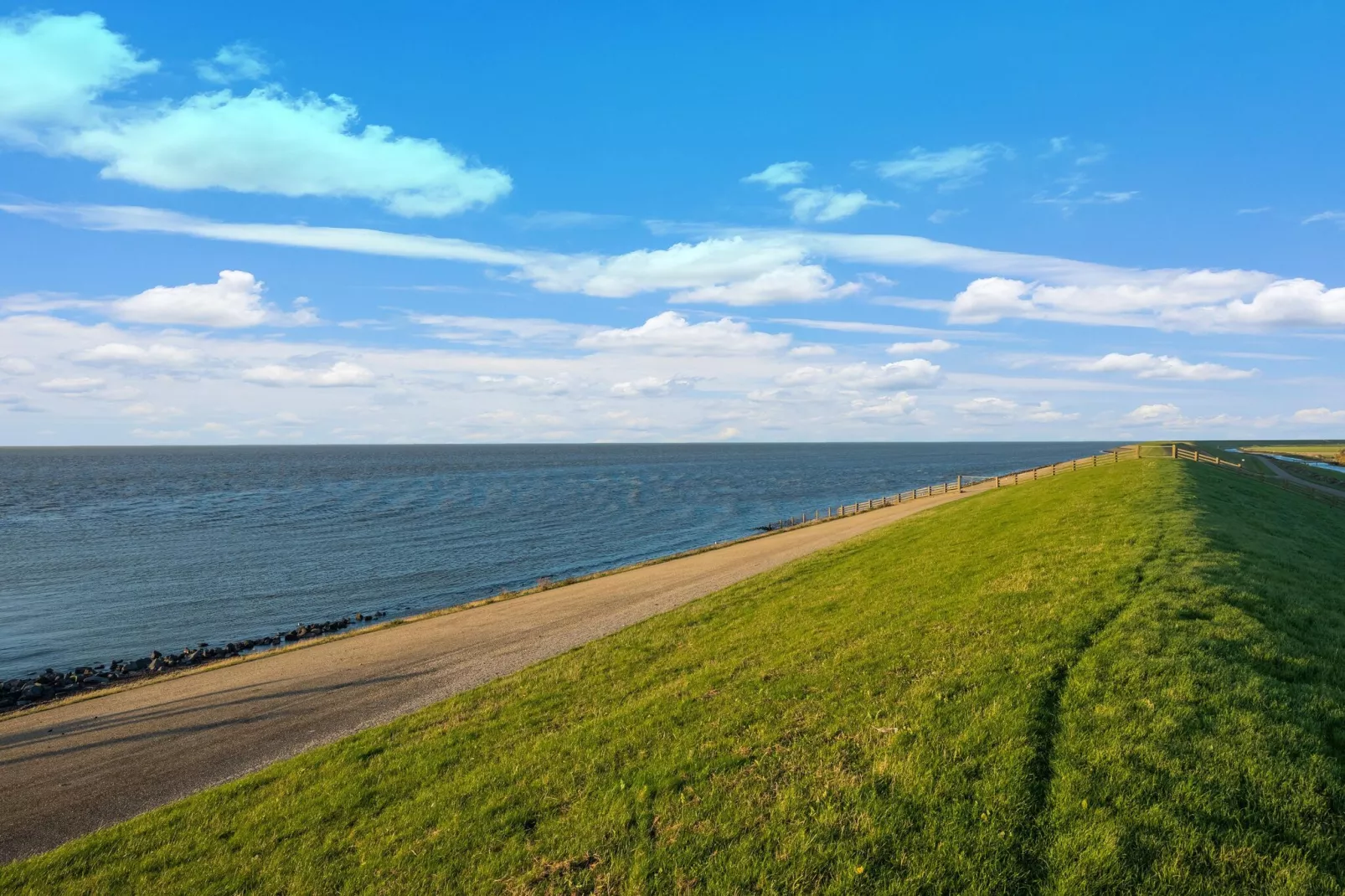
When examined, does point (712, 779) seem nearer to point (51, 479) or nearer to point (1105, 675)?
point (1105, 675)

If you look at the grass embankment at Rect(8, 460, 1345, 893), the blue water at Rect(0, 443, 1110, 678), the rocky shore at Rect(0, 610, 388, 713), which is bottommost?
the rocky shore at Rect(0, 610, 388, 713)

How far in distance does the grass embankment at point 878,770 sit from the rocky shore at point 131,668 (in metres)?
21.5

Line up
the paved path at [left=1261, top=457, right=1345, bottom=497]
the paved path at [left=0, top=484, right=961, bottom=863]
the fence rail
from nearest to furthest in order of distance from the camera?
the paved path at [left=0, top=484, right=961, bottom=863] → the paved path at [left=1261, top=457, right=1345, bottom=497] → the fence rail

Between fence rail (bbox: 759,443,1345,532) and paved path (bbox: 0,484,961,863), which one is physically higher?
fence rail (bbox: 759,443,1345,532)

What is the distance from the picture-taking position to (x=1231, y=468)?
51.3m

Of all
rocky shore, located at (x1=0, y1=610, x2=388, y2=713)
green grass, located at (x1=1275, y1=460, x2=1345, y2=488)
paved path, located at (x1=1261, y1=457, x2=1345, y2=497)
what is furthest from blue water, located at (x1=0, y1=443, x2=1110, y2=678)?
green grass, located at (x1=1275, y1=460, x2=1345, y2=488)

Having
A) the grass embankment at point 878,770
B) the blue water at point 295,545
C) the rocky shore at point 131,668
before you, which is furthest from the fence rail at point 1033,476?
the grass embankment at point 878,770

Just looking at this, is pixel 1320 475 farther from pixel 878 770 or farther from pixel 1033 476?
pixel 878 770

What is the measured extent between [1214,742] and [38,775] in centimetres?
2368

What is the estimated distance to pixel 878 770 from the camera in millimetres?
9289

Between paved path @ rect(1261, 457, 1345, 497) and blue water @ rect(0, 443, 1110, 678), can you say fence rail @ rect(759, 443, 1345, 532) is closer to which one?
paved path @ rect(1261, 457, 1345, 497)

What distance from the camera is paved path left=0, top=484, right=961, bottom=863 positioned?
48.5 ft

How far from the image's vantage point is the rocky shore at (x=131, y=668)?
27.1 m

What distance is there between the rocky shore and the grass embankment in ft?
70.5
